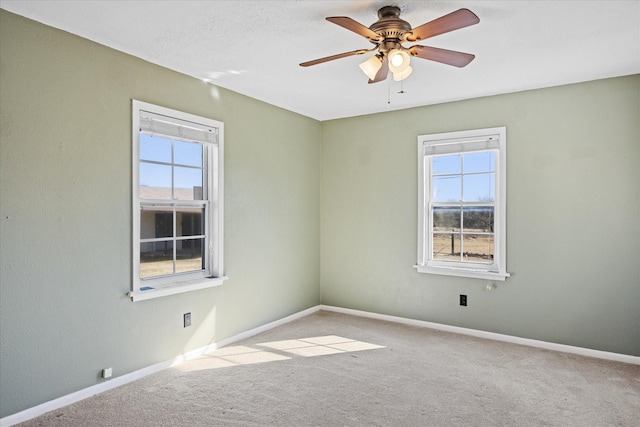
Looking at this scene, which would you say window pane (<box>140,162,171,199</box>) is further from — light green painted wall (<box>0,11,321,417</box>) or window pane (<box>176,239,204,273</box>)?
window pane (<box>176,239,204,273</box>)

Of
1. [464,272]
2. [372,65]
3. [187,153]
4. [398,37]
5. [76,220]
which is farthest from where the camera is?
[464,272]

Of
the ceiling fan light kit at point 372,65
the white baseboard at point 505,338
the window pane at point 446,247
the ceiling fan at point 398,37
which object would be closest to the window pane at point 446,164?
the window pane at point 446,247

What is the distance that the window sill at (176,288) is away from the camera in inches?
124

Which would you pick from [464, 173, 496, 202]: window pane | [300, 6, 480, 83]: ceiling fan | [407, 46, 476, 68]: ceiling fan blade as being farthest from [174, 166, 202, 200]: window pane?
[464, 173, 496, 202]: window pane

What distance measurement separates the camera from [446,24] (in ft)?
7.10

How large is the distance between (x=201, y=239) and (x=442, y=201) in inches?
103

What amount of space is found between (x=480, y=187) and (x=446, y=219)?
1.66 feet

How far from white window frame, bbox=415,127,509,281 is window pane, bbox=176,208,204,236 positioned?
94.0 inches

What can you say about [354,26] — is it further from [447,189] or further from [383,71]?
[447,189]

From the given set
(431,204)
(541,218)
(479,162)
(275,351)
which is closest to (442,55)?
(479,162)

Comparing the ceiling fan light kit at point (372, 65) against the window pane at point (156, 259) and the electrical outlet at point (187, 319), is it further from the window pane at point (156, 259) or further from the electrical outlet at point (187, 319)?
the electrical outlet at point (187, 319)

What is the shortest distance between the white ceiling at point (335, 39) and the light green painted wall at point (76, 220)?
224 mm

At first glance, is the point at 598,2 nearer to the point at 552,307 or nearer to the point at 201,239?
the point at 552,307

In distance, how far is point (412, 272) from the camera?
465 centimetres
